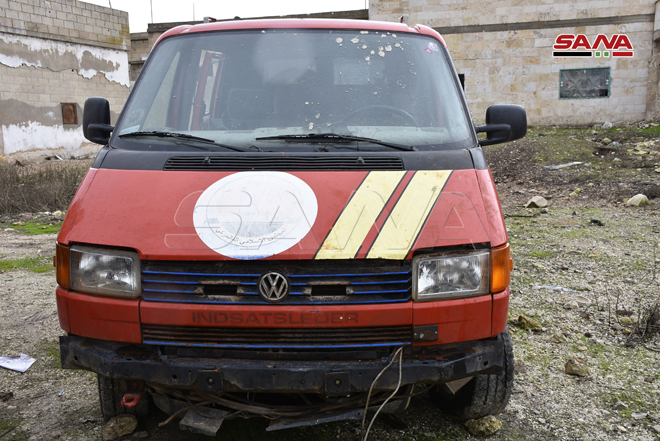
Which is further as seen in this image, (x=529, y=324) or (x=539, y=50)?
(x=539, y=50)

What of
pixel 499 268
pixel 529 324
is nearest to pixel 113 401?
pixel 499 268

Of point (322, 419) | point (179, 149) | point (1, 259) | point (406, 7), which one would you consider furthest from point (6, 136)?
point (322, 419)

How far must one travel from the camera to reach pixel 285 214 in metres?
2.29

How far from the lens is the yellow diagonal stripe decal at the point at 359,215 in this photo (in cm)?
220

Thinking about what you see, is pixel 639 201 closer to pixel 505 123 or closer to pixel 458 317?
pixel 505 123

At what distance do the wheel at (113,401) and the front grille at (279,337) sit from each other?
668 millimetres

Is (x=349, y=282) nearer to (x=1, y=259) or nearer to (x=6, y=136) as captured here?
(x=1, y=259)

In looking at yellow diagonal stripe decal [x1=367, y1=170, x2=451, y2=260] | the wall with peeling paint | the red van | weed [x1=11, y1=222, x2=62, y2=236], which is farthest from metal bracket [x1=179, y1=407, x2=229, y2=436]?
the wall with peeling paint

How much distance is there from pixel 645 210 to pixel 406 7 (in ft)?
40.1

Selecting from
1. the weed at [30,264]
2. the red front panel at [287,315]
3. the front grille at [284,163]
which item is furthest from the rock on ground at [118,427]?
the weed at [30,264]

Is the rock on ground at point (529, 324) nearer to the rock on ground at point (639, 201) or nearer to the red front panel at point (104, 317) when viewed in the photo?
the red front panel at point (104, 317)

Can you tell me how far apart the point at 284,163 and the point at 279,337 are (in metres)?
0.82

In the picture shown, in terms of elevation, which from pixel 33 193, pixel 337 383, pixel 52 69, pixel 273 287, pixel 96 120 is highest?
pixel 52 69

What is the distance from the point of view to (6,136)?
1505 centimetres
